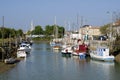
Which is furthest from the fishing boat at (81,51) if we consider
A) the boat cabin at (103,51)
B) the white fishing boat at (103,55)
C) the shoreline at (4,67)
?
the shoreline at (4,67)

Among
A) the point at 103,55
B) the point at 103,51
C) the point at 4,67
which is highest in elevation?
the point at 103,51

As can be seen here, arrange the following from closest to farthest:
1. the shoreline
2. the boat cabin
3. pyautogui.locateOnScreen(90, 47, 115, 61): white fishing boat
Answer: the shoreline, pyautogui.locateOnScreen(90, 47, 115, 61): white fishing boat, the boat cabin

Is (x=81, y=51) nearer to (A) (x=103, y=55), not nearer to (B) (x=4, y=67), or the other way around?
(A) (x=103, y=55)

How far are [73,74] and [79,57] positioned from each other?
85.6 ft

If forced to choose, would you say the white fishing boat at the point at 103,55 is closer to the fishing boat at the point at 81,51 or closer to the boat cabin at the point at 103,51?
the boat cabin at the point at 103,51

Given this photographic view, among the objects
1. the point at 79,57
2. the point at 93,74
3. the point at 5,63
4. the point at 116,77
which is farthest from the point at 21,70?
the point at 79,57

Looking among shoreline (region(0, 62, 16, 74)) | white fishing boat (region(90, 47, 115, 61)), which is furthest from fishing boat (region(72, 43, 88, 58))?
shoreline (region(0, 62, 16, 74))

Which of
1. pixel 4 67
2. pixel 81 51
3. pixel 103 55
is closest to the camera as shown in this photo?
pixel 4 67

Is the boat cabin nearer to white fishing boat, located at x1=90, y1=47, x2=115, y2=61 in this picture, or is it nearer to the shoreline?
white fishing boat, located at x1=90, y1=47, x2=115, y2=61

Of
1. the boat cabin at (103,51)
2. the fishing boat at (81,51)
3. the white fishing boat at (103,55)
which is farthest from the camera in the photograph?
the fishing boat at (81,51)

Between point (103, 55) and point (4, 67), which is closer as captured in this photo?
point (4, 67)

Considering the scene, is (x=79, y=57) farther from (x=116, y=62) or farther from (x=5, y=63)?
(x=5, y=63)

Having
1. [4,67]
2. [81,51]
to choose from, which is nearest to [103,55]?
[81,51]

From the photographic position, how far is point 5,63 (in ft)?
167
